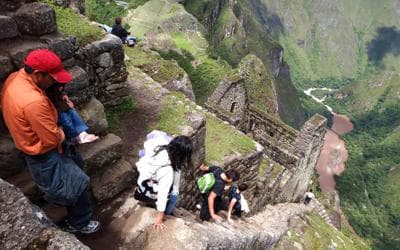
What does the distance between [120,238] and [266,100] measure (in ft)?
68.7

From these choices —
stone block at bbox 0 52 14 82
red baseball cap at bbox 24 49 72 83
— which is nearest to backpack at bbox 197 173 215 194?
stone block at bbox 0 52 14 82

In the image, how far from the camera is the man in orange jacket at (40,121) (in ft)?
13.5

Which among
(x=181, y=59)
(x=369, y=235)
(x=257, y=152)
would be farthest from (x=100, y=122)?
(x=369, y=235)

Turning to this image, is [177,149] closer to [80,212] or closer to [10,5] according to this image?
[80,212]

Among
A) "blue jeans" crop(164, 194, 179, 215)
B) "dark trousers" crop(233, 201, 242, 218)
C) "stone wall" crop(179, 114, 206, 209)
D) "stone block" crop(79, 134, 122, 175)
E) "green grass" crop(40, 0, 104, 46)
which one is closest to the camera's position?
"blue jeans" crop(164, 194, 179, 215)

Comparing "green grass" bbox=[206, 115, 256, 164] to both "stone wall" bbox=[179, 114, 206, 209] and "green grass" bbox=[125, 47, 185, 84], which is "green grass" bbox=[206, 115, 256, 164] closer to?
"stone wall" bbox=[179, 114, 206, 209]

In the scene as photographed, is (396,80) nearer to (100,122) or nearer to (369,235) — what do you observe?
(369,235)

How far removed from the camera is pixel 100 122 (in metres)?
6.73

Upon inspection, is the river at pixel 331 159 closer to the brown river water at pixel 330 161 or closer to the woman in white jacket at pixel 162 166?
the brown river water at pixel 330 161

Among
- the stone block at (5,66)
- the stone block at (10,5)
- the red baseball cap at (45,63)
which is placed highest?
the red baseball cap at (45,63)

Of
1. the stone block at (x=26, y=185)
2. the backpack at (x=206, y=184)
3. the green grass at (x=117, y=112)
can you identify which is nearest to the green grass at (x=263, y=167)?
the backpack at (x=206, y=184)

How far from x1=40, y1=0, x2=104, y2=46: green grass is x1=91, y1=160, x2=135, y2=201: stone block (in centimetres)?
240

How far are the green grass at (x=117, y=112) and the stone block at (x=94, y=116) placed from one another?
143 cm

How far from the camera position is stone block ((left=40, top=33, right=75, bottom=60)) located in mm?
5660
